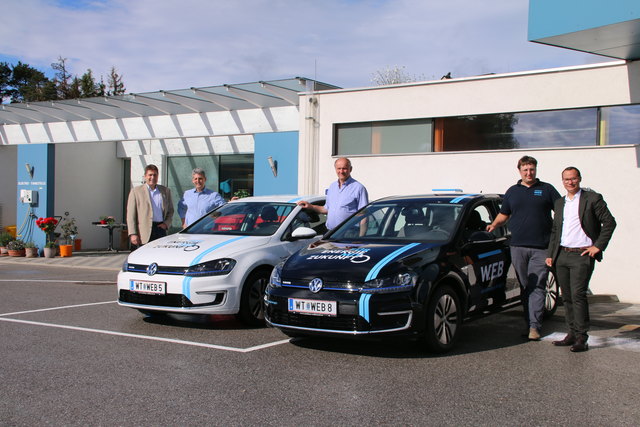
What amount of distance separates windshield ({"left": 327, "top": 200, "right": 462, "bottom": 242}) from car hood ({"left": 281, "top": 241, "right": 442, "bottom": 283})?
1.17 feet

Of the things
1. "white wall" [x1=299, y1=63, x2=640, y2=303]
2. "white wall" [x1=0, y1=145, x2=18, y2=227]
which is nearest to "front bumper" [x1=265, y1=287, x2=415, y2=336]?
"white wall" [x1=299, y1=63, x2=640, y2=303]

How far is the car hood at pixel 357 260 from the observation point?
18.8ft

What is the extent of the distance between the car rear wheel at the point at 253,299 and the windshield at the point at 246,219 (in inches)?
28.8

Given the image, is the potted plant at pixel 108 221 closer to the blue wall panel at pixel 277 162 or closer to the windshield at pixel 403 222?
the blue wall panel at pixel 277 162

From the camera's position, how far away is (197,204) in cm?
940

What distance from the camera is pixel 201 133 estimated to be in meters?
17.7

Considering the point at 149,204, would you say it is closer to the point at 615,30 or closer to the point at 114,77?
the point at 615,30

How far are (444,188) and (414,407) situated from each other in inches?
343

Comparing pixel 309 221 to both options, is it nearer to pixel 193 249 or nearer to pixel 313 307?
pixel 193 249

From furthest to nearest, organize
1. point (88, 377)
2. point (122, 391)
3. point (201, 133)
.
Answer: point (201, 133)
point (88, 377)
point (122, 391)

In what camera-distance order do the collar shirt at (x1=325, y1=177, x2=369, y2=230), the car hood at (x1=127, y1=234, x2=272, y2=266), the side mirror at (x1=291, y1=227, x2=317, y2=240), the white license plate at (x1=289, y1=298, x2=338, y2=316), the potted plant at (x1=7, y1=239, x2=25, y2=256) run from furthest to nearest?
the potted plant at (x1=7, y1=239, x2=25, y2=256) < the collar shirt at (x1=325, y1=177, x2=369, y2=230) < the side mirror at (x1=291, y1=227, x2=317, y2=240) < the car hood at (x1=127, y1=234, x2=272, y2=266) < the white license plate at (x1=289, y1=298, x2=338, y2=316)

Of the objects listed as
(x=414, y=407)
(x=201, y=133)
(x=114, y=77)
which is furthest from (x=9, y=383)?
(x=114, y=77)

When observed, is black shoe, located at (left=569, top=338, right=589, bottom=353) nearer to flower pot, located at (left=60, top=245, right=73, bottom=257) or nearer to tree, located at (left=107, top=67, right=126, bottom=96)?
flower pot, located at (left=60, top=245, right=73, bottom=257)

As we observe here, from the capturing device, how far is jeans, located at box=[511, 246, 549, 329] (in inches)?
262
